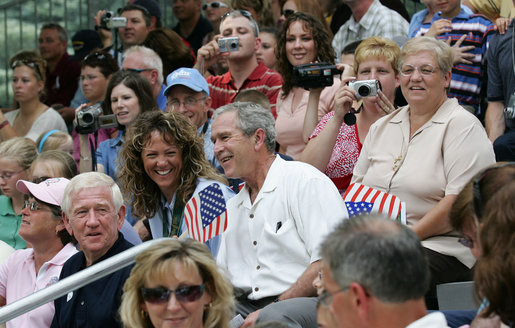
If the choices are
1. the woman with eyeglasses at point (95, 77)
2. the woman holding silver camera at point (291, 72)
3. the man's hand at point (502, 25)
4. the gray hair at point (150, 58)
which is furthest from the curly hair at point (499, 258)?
the woman with eyeglasses at point (95, 77)

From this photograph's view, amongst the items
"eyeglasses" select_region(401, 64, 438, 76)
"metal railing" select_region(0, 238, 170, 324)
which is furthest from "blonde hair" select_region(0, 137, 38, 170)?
"eyeglasses" select_region(401, 64, 438, 76)

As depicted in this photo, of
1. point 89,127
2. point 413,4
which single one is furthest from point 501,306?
point 413,4

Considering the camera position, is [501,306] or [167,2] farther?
[167,2]

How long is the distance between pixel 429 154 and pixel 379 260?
239 cm

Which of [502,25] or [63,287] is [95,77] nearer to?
[502,25]

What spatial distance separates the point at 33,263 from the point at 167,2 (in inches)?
247

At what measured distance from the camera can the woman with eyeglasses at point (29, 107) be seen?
27.4ft

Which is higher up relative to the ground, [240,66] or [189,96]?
[240,66]

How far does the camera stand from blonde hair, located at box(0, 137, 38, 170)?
6.39 meters

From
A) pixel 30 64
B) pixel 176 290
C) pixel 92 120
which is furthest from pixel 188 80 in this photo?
pixel 176 290

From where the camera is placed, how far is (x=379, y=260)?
8.61ft

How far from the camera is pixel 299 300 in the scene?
4.20 meters

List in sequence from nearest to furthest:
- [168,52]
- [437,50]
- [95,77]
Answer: [437,50] < [95,77] < [168,52]

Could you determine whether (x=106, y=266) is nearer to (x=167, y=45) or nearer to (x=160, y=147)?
(x=160, y=147)
